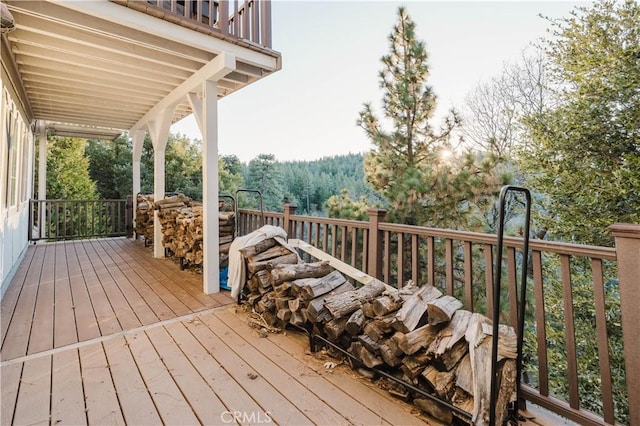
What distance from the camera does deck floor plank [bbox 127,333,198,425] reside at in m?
1.63

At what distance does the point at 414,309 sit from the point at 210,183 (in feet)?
8.82

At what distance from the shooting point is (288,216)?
392 centimetres

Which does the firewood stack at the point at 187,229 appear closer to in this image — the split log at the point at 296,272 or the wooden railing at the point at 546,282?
the wooden railing at the point at 546,282

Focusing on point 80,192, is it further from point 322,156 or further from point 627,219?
point 627,219

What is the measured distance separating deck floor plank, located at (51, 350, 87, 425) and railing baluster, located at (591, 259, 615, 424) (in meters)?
2.52

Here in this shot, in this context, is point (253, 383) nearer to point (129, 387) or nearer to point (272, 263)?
point (129, 387)

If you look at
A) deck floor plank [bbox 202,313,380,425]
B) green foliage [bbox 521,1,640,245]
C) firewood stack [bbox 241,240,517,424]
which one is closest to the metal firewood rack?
firewood stack [bbox 241,240,517,424]

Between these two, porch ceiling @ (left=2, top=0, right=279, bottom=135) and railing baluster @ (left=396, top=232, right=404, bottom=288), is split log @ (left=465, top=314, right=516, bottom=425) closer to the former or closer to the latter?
railing baluster @ (left=396, top=232, right=404, bottom=288)

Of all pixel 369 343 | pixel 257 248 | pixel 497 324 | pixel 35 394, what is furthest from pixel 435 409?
pixel 35 394

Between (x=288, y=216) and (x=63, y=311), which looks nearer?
(x=63, y=311)

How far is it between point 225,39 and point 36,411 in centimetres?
337

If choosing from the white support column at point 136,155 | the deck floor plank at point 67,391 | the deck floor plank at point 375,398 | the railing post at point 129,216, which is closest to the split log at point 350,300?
the deck floor plank at point 375,398

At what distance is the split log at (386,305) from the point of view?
199cm

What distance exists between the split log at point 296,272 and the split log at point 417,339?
106cm
